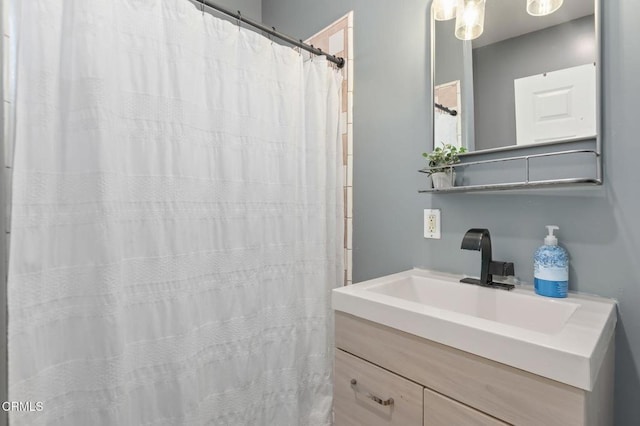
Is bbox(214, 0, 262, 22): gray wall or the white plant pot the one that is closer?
the white plant pot

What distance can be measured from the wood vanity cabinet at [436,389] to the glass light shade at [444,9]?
1220 millimetres

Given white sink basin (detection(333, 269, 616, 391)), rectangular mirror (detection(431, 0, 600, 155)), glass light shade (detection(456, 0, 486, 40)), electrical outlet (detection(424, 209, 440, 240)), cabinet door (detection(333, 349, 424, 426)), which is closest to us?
white sink basin (detection(333, 269, 616, 391))

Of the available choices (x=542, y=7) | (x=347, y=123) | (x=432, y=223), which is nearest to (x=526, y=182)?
(x=432, y=223)

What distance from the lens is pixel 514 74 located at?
3.63 ft

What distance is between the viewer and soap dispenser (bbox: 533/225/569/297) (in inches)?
36.6

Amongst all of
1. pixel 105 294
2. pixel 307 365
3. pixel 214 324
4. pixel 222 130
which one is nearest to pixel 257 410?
pixel 307 365

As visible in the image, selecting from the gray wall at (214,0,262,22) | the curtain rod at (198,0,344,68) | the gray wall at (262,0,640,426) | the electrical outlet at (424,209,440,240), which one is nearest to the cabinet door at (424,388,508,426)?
the gray wall at (262,0,640,426)

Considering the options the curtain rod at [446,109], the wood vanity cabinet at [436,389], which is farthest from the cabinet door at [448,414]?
the curtain rod at [446,109]

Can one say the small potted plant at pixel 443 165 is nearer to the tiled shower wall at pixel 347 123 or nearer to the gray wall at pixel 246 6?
the tiled shower wall at pixel 347 123

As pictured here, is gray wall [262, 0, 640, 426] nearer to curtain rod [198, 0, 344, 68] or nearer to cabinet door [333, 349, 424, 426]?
curtain rod [198, 0, 344, 68]

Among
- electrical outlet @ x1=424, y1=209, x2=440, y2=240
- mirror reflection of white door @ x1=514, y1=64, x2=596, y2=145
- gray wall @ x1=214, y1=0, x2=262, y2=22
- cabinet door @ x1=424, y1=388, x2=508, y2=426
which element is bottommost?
cabinet door @ x1=424, y1=388, x2=508, y2=426

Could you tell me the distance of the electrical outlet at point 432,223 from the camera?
1310mm

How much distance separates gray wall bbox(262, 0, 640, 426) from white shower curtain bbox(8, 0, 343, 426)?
254 millimetres

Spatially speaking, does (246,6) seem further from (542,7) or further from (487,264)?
(487,264)
